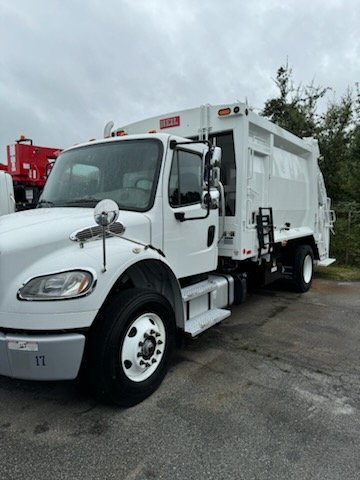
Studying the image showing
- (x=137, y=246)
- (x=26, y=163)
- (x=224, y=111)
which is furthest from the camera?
(x=26, y=163)

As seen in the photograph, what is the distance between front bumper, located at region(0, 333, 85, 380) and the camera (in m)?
2.61

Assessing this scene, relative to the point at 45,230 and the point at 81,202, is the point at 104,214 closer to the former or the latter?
the point at 45,230

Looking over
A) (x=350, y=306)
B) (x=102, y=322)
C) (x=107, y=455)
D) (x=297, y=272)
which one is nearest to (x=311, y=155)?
(x=297, y=272)

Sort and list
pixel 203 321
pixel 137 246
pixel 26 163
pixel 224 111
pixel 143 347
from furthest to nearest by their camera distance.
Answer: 1. pixel 26 163
2. pixel 224 111
3. pixel 203 321
4. pixel 137 246
5. pixel 143 347

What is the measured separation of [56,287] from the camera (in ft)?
8.78

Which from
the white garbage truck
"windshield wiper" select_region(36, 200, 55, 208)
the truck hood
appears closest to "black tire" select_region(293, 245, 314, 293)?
the white garbage truck

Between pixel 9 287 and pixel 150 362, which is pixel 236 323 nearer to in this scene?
pixel 150 362

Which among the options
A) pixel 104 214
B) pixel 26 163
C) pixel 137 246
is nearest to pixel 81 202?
pixel 137 246

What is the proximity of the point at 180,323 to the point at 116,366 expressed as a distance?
1.01 metres

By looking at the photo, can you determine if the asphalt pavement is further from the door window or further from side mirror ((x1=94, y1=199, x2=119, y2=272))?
the door window

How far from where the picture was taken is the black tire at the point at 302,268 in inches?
275

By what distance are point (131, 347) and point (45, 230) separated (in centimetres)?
113

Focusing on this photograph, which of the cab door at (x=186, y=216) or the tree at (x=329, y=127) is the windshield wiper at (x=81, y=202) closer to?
the cab door at (x=186, y=216)

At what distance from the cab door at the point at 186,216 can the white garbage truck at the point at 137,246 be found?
0.04 feet
